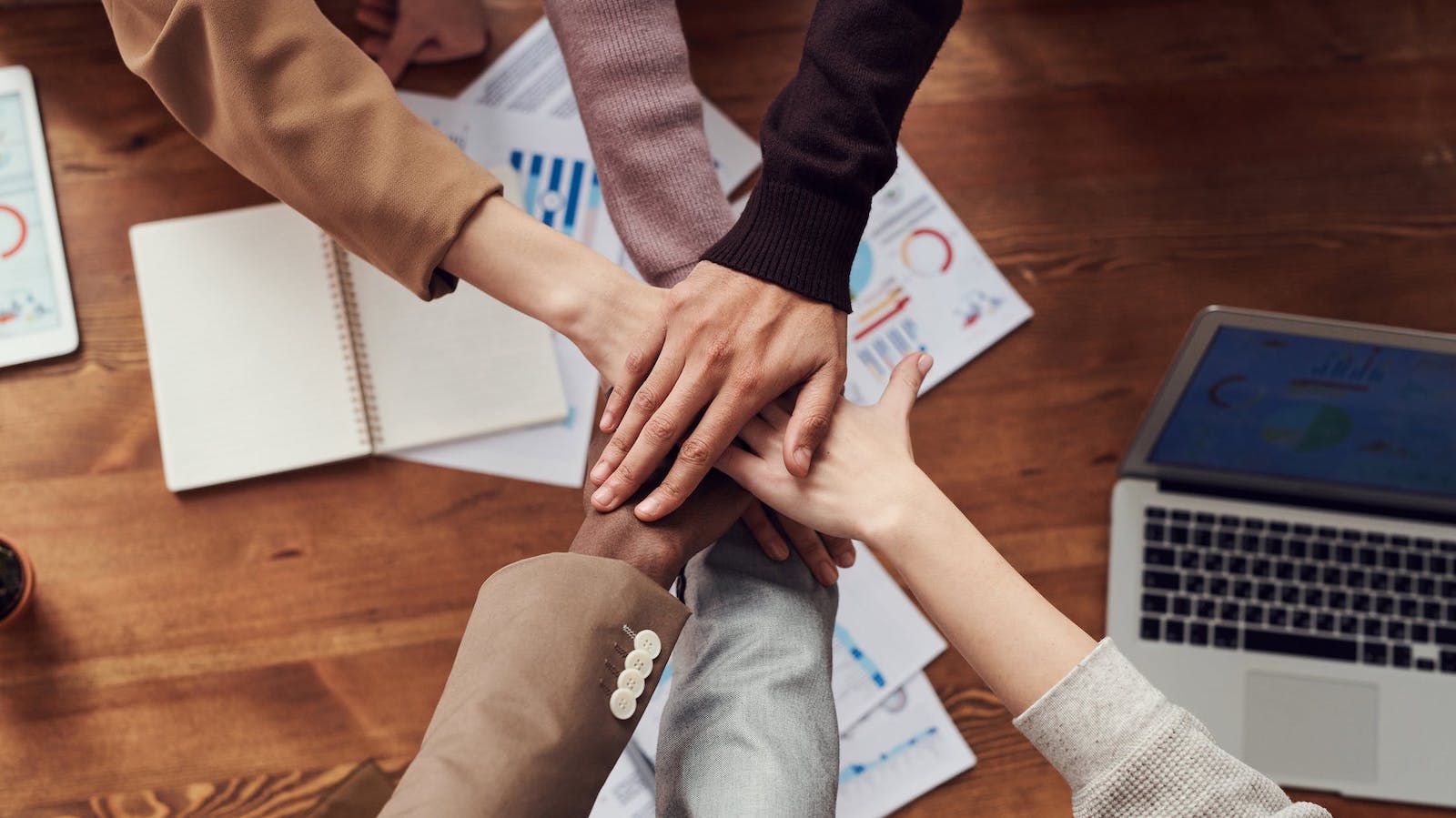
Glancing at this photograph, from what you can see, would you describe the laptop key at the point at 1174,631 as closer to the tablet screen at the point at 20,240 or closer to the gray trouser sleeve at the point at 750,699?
the gray trouser sleeve at the point at 750,699

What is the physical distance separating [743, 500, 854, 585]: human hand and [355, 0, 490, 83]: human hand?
1.85ft

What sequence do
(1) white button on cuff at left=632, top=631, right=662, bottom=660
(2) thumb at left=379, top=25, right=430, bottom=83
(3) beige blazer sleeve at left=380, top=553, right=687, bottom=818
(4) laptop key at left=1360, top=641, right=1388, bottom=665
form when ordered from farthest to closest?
(2) thumb at left=379, top=25, right=430, bottom=83
(4) laptop key at left=1360, top=641, right=1388, bottom=665
(1) white button on cuff at left=632, top=631, right=662, bottom=660
(3) beige blazer sleeve at left=380, top=553, right=687, bottom=818

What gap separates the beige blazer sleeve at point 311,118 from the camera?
0.82 metres

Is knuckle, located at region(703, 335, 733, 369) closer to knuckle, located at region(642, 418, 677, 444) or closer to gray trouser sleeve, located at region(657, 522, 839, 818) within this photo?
knuckle, located at region(642, 418, 677, 444)

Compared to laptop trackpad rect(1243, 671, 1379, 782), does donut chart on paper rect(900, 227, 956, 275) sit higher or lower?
higher

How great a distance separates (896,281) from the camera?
1107 millimetres

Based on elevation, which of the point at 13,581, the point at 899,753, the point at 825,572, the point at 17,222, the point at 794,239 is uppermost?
the point at 794,239

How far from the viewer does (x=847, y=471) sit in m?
0.89

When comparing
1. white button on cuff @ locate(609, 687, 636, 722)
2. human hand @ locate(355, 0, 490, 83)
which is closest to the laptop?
white button on cuff @ locate(609, 687, 636, 722)

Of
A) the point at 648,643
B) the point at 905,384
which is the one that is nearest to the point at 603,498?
the point at 648,643

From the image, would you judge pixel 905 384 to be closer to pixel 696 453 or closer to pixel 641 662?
pixel 696 453

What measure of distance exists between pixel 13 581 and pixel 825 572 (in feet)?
2.44

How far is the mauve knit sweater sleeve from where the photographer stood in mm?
942

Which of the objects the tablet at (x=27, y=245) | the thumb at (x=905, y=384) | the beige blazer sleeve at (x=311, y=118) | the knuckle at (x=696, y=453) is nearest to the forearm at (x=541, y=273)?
the beige blazer sleeve at (x=311, y=118)
